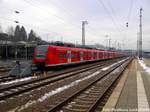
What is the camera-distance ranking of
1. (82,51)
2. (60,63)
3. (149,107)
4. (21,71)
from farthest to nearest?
(82,51)
(60,63)
(21,71)
(149,107)

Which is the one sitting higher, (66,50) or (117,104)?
(66,50)

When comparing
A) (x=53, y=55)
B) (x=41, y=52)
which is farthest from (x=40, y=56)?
(x=53, y=55)

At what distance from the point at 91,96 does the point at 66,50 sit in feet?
65.7

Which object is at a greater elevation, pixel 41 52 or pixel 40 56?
pixel 41 52

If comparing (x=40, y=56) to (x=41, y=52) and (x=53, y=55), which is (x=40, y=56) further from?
(x=53, y=55)

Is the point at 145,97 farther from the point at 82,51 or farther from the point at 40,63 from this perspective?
the point at 82,51

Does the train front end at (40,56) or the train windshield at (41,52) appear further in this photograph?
the train windshield at (41,52)

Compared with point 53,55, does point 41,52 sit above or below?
above

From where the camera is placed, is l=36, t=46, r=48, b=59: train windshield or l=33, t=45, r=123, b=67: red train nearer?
l=33, t=45, r=123, b=67: red train

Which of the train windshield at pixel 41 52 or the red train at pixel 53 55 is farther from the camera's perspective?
the train windshield at pixel 41 52

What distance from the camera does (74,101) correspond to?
11859 mm

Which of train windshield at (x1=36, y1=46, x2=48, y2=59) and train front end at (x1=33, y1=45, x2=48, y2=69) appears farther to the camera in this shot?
train windshield at (x1=36, y1=46, x2=48, y2=59)

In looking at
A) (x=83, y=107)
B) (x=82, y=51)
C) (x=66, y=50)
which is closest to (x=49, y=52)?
(x=66, y=50)

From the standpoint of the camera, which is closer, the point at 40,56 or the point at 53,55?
the point at 40,56
